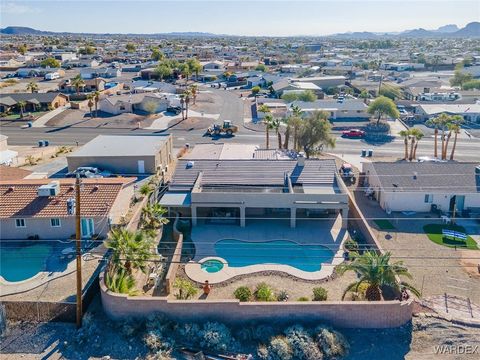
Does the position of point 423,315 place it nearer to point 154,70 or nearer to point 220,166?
point 220,166

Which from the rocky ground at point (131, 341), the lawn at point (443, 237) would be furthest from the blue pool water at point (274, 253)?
the lawn at point (443, 237)

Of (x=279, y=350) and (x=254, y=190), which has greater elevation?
(x=254, y=190)

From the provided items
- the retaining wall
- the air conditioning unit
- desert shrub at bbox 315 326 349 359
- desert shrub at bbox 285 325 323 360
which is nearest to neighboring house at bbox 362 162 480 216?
the retaining wall

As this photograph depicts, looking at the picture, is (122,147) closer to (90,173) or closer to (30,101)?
(90,173)

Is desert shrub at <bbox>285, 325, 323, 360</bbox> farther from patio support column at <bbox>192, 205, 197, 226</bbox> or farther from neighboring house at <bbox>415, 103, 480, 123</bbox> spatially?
neighboring house at <bbox>415, 103, 480, 123</bbox>

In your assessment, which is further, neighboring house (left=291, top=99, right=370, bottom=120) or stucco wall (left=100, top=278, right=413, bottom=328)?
neighboring house (left=291, top=99, right=370, bottom=120)

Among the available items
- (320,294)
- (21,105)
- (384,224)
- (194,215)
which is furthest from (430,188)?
(21,105)
